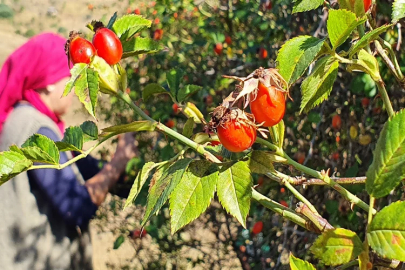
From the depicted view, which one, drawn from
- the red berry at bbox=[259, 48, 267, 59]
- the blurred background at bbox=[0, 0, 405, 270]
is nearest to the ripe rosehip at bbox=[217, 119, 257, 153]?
the blurred background at bbox=[0, 0, 405, 270]

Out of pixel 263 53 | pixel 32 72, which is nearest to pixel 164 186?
pixel 32 72

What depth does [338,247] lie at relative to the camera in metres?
0.46

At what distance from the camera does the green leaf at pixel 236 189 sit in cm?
56

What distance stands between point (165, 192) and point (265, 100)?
0.16 metres

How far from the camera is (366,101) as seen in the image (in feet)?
5.12

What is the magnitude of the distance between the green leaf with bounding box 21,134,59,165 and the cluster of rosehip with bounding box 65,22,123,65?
12cm

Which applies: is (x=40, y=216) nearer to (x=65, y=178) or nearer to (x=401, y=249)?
(x=65, y=178)

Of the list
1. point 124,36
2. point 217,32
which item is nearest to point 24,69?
point 217,32

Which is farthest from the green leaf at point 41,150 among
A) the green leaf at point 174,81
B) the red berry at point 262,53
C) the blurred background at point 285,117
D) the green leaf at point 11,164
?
the red berry at point 262,53

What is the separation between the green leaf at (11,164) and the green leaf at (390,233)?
1.43ft

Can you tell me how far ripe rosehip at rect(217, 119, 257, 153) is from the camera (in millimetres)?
551

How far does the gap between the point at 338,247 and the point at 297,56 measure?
23 centimetres

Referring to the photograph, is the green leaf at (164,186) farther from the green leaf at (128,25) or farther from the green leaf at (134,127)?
the green leaf at (128,25)

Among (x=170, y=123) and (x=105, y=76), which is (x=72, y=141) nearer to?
(x=105, y=76)
